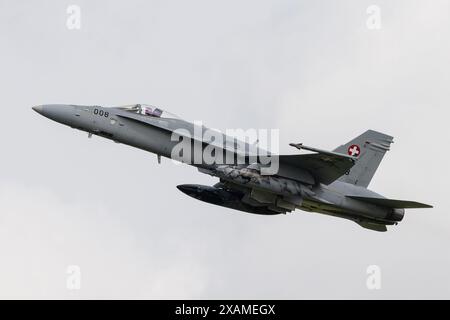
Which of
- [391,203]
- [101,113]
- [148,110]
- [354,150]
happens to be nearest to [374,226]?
[391,203]

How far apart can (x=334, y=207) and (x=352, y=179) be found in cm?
140

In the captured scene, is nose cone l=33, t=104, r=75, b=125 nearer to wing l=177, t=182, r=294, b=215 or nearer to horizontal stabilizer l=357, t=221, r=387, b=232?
wing l=177, t=182, r=294, b=215

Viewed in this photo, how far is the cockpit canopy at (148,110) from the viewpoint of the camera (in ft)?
100.0

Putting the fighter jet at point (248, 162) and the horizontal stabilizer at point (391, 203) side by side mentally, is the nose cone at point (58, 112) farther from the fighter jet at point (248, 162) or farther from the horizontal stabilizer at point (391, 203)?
the horizontal stabilizer at point (391, 203)

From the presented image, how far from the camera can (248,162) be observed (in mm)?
30422

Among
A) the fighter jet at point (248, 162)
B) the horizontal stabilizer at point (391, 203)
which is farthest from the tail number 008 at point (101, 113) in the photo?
the horizontal stabilizer at point (391, 203)

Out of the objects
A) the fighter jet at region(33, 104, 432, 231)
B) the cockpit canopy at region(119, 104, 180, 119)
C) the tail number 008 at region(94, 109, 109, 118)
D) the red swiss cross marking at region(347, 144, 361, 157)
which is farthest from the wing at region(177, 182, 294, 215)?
the tail number 008 at region(94, 109, 109, 118)

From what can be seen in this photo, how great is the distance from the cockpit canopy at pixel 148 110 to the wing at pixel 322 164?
3686mm

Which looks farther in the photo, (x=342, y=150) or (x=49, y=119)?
(x=342, y=150)

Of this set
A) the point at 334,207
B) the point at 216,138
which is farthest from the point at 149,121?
the point at 334,207

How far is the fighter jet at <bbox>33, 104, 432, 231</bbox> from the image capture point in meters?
29.9
